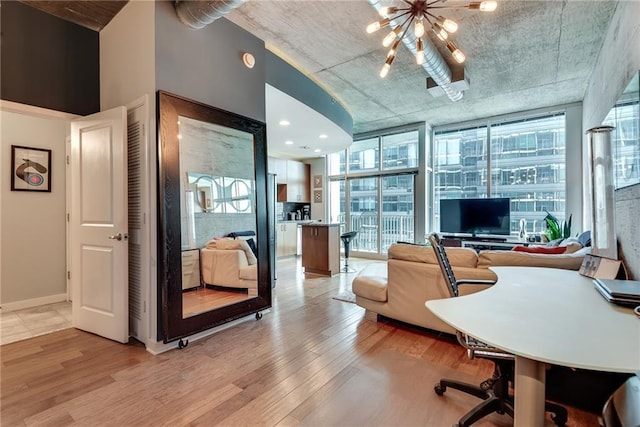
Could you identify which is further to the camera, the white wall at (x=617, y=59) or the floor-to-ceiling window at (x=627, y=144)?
the white wall at (x=617, y=59)

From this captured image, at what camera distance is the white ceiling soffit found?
3.99 meters

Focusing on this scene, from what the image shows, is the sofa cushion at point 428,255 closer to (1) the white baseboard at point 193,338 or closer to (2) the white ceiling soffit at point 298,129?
(1) the white baseboard at point 193,338

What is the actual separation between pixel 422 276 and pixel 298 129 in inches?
138

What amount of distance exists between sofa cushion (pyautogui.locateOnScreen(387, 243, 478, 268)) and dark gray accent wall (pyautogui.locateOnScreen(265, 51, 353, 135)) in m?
2.38

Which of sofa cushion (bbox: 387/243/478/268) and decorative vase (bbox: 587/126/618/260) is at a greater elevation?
decorative vase (bbox: 587/126/618/260)

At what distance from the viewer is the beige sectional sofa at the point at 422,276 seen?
7.89ft

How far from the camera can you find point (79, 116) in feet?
10.1

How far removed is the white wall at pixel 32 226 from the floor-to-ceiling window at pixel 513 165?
6634mm

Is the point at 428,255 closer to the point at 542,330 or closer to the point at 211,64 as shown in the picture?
the point at 542,330

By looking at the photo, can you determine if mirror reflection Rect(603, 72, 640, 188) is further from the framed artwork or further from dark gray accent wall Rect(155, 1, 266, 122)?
the framed artwork

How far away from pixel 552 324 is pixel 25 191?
17.2ft

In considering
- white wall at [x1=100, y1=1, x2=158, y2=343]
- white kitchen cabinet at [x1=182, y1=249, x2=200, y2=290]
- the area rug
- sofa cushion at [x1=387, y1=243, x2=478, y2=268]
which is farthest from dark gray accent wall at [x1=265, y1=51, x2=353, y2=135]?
the area rug

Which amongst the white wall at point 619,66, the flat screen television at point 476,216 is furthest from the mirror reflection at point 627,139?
the flat screen television at point 476,216

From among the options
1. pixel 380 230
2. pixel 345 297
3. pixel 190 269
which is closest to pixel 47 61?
pixel 190 269
